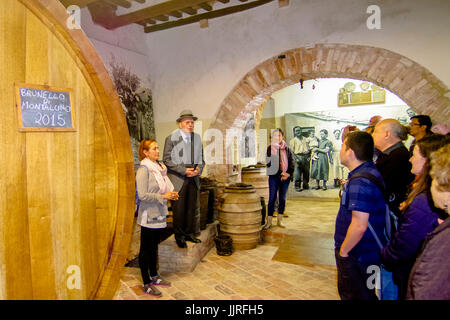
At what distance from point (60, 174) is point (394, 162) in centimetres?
309

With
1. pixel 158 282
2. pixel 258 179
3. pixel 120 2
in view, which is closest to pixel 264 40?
pixel 120 2

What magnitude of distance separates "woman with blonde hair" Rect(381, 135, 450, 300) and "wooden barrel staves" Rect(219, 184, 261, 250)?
2.75 metres

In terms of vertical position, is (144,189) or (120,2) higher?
(120,2)

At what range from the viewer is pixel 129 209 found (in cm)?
108

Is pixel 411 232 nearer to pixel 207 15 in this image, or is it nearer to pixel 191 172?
pixel 191 172

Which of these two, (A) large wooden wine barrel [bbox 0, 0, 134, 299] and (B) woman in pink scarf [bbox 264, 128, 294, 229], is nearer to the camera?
(A) large wooden wine barrel [bbox 0, 0, 134, 299]

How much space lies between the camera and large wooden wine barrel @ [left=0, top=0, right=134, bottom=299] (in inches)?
34.6

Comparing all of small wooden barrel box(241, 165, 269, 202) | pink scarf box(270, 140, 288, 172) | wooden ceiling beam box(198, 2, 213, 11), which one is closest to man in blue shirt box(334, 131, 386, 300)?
pink scarf box(270, 140, 288, 172)

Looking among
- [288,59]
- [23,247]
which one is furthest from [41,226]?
[288,59]

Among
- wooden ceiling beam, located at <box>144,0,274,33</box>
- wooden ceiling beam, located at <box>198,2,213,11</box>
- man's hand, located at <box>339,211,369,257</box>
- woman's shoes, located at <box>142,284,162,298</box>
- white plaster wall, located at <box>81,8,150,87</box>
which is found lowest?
woman's shoes, located at <box>142,284,162,298</box>

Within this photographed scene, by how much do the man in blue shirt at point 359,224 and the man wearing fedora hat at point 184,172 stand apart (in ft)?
7.52

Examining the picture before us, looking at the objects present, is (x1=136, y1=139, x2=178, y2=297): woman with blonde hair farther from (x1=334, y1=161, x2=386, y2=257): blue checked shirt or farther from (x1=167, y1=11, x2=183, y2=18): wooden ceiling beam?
(x1=167, y1=11, x2=183, y2=18): wooden ceiling beam

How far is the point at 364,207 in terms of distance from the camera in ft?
6.88
